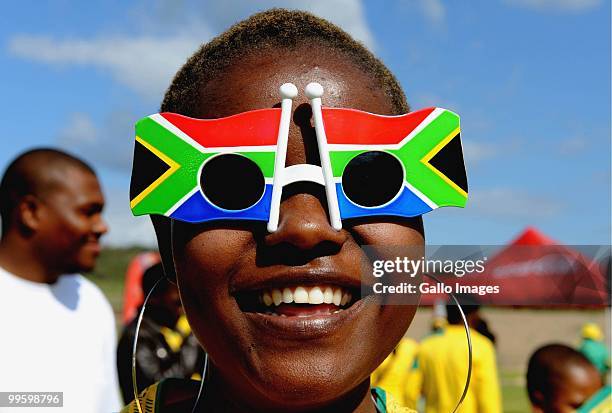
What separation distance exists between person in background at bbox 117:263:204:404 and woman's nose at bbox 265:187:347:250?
3941mm

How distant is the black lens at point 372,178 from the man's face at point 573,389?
3433mm

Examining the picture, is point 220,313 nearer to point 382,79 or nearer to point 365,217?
point 365,217

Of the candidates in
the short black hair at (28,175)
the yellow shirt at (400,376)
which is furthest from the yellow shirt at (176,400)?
the yellow shirt at (400,376)

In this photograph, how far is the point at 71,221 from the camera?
4109 millimetres

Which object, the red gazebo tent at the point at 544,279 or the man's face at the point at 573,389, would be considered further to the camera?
the man's face at the point at 573,389

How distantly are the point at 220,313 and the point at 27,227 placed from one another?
2.69m

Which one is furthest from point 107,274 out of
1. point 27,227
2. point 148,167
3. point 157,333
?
point 148,167

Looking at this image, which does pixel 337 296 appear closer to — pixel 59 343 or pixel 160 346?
pixel 59 343

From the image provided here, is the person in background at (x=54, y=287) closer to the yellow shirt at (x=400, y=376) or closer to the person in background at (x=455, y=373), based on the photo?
the person in background at (x=455, y=373)

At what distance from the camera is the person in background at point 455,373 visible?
5.79m

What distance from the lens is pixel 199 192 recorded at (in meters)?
1.68

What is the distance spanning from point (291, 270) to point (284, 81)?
1.46ft

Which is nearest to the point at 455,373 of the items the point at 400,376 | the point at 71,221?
the point at 400,376

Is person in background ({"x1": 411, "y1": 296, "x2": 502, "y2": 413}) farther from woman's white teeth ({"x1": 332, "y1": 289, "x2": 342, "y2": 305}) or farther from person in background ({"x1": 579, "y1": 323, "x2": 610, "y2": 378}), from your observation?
woman's white teeth ({"x1": 332, "y1": 289, "x2": 342, "y2": 305})
